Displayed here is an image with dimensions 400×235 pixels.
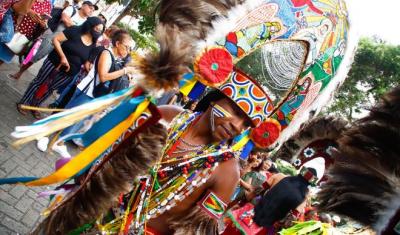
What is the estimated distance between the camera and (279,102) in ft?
8.52

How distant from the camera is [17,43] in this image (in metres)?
5.29

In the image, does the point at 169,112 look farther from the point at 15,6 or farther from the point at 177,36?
the point at 15,6

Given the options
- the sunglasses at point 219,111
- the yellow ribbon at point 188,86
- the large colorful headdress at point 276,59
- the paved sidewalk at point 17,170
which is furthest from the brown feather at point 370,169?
the paved sidewalk at point 17,170

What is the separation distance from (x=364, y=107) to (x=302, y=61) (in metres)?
0.56

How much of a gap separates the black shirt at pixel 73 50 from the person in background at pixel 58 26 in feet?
2.74

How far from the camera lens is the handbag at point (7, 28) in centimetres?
467

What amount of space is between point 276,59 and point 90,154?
142 centimetres

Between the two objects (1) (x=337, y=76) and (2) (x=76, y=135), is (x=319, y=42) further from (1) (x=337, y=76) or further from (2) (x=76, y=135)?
(2) (x=76, y=135)

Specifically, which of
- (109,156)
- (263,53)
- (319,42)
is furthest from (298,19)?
(109,156)

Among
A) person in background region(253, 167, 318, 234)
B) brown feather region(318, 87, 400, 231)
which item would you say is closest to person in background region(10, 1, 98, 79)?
person in background region(253, 167, 318, 234)

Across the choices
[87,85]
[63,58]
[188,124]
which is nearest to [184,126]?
[188,124]

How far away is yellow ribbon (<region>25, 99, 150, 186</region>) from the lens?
1.88 meters

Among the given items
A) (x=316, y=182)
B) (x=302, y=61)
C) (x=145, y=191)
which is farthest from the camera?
(x=316, y=182)

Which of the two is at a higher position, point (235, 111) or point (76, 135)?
point (235, 111)
